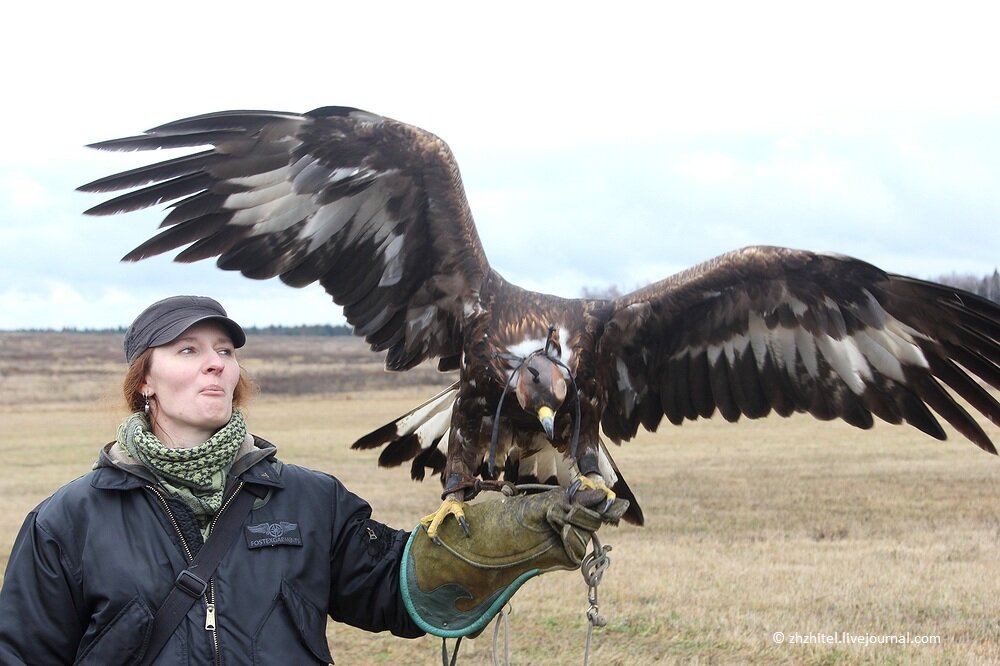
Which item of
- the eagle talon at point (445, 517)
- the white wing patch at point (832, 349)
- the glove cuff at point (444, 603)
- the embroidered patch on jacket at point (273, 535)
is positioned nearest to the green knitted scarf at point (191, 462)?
the embroidered patch on jacket at point (273, 535)

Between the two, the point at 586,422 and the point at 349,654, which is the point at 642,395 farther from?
the point at 349,654

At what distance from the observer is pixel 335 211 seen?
4484 millimetres

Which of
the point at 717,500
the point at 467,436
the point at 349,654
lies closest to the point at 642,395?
→ the point at 467,436

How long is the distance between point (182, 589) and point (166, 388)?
52 cm

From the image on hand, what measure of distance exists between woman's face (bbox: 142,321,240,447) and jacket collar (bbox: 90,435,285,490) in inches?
4.4

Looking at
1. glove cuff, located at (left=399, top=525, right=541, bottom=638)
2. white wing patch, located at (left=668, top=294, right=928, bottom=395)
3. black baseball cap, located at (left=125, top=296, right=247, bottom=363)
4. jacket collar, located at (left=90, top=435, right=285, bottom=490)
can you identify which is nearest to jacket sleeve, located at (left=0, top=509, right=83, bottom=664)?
jacket collar, located at (left=90, top=435, right=285, bottom=490)

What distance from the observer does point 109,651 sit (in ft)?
7.80

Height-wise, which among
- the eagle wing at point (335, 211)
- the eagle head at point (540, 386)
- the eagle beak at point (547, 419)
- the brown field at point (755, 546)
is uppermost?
the eagle wing at point (335, 211)

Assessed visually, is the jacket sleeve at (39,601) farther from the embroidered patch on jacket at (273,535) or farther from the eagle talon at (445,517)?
the eagle talon at (445,517)

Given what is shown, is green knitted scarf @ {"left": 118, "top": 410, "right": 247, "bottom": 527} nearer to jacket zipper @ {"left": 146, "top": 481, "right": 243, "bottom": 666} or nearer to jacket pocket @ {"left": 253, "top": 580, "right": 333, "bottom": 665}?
jacket zipper @ {"left": 146, "top": 481, "right": 243, "bottom": 666}

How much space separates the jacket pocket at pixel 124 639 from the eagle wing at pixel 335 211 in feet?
6.62

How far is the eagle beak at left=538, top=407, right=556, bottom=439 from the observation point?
349 centimetres

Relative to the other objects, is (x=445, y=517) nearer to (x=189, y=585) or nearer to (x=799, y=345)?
(x=189, y=585)

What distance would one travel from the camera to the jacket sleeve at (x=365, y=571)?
285 centimetres
